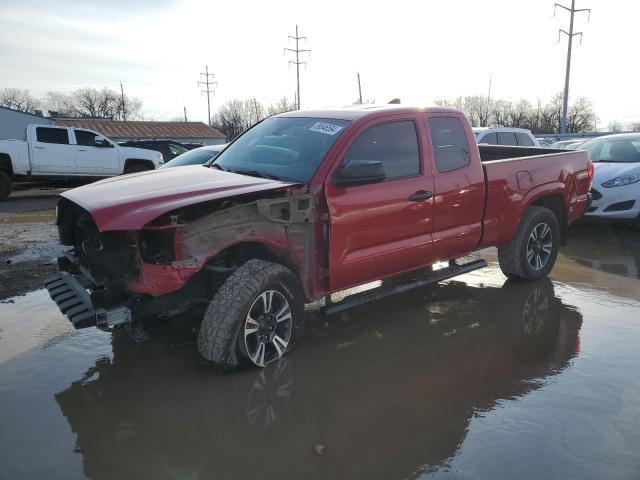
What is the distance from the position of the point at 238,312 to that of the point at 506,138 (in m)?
10.2

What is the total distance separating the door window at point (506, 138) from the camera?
1216cm

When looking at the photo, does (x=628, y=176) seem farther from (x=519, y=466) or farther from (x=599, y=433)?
(x=519, y=466)

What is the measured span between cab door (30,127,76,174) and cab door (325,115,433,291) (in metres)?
12.9

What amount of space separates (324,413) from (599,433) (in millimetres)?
1666

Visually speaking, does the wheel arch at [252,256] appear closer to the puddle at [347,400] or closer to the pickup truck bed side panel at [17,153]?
the puddle at [347,400]

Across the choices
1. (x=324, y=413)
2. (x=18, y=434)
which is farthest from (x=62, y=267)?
(x=324, y=413)

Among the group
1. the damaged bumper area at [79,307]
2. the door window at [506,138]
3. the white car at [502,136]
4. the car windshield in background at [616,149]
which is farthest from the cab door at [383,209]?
the door window at [506,138]

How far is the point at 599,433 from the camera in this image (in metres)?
3.22

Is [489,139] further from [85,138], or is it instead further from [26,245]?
[85,138]

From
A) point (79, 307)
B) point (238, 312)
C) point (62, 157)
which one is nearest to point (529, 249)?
point (238, 312)

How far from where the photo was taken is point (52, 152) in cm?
1480

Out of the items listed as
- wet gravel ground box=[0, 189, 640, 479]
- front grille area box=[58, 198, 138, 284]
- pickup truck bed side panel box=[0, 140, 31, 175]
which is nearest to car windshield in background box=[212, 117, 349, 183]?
front grille area box=[58, 198, 138, 284]

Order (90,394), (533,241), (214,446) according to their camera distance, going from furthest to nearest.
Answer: (533,241), (90,394), (214,446)

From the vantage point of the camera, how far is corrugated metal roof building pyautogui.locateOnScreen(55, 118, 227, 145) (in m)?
52.7
